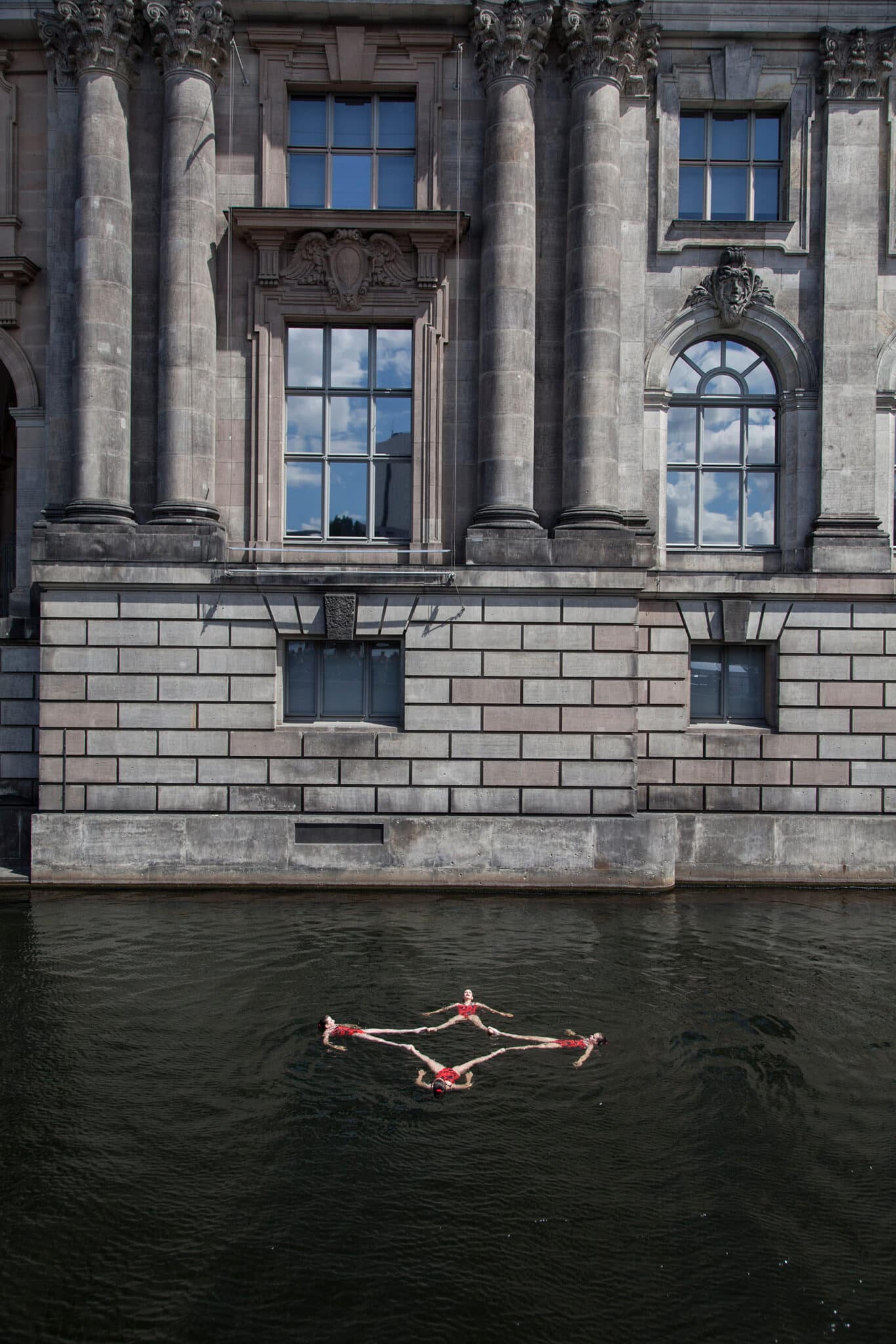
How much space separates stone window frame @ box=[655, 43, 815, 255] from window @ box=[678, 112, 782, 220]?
316 millimetres

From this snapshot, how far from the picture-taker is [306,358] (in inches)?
736

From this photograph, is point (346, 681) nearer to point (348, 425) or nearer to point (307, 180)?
point (348, 425)

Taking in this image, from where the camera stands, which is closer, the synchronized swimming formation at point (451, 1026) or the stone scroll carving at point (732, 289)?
the synchronized swimming formation at point (451, 1026)

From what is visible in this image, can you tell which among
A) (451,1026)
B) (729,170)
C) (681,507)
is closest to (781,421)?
(681,507)

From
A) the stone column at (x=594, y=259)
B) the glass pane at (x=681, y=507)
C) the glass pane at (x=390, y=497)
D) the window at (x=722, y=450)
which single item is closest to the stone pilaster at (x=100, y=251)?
the glass pane at (x=390, y=497)

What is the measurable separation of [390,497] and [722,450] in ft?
22.1

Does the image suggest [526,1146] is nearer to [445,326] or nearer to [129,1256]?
[129,1256]

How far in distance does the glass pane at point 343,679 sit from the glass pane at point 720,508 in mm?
7368

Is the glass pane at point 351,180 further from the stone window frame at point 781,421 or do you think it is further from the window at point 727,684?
the window at point 727,684

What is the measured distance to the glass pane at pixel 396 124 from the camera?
61.3ft

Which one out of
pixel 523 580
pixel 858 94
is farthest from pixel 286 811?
pixel 858 94

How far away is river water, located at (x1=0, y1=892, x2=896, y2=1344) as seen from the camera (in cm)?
646

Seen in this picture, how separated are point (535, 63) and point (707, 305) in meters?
5.48

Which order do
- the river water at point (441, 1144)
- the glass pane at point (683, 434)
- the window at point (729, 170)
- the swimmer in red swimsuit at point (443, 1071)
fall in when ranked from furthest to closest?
1. the glass pane at point (683, 434)
2. the window at point (729, 170)
3. the swimmer in red swimsuit at point (443, 1071)
4. the river water at point (441, 1144)
